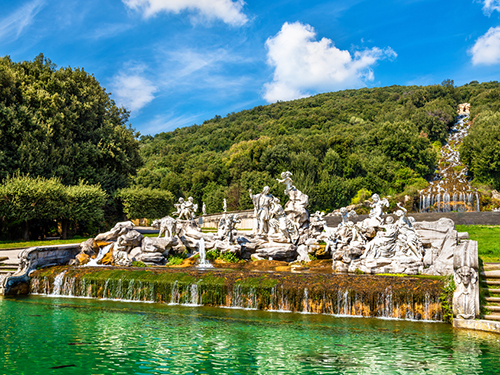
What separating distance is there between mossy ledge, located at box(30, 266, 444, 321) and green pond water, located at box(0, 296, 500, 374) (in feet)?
1.95

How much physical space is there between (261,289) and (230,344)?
172 inches

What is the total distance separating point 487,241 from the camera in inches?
736

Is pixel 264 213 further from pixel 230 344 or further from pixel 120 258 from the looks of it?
pixel 230 344

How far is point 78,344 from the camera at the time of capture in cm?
801

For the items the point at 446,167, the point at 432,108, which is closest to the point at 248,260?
the point at 446,167

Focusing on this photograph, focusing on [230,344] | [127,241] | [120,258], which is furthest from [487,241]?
[120,258]

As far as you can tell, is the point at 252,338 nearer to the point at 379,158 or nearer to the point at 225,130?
the point at 379,158

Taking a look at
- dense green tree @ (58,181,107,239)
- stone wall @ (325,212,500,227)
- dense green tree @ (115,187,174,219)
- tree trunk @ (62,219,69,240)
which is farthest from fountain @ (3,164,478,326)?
dense green tree @ (115,187,174,219)

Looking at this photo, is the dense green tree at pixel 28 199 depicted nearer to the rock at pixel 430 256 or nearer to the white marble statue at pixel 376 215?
the white marble statue at pixel 376 215

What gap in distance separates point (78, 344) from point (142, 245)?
10.8 metres

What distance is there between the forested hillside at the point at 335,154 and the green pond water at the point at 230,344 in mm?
37507

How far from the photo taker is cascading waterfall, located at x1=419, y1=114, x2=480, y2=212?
42.4m

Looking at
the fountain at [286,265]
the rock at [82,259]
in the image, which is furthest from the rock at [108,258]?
the rock at [82,259]

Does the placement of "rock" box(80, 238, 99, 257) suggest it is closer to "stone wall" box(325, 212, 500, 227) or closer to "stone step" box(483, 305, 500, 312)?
"stone step" box(483, 305, 500, 312)
